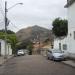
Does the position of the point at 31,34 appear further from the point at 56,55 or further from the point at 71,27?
the point at 56,55

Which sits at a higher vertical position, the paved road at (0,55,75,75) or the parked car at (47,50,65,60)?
the parked car at (47,50,65,60)

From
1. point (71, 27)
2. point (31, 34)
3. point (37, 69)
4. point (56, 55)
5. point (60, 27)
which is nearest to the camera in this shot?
point (37, 69)

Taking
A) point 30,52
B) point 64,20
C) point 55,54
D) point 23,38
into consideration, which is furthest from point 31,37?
point 55,54

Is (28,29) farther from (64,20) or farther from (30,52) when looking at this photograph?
(64,20)

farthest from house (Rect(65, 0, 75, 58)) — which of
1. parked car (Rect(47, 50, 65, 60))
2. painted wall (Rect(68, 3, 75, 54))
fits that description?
parked car (Rect(47, 50, 65, 60))

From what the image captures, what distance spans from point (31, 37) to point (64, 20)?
73900 millimetres

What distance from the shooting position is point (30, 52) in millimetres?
106688

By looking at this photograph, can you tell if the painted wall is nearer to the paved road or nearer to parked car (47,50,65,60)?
parked car (47,50,65,60)

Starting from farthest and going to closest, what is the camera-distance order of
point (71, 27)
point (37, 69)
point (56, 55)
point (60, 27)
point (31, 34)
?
point (31, 34), point (60, 27), point (71, 27), point (56, 55), point (37, 69)

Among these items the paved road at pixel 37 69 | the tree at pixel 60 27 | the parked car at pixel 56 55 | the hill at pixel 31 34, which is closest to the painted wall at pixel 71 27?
the parked car at pixel 56 55

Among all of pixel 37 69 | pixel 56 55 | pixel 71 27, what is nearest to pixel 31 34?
pixel 71 27

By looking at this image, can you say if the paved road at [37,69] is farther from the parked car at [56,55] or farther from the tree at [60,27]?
the tree at [60,27]

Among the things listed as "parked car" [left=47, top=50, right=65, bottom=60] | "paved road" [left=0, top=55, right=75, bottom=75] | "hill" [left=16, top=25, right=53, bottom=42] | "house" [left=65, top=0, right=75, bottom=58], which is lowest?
"paved road" [left=0, top=55, right=75, bottom=75]

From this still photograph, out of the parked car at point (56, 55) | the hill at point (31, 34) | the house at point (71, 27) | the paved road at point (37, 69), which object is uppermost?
the hill at point (31, 34)
